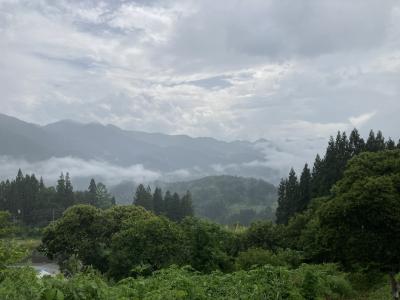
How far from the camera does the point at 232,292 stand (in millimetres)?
11156

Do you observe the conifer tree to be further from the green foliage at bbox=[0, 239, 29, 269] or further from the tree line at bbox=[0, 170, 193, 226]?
the green foliage at bbox=[0, 239, 29, 269]

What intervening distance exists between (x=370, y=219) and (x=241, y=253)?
14.2 meters

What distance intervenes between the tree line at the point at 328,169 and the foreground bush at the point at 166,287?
43947 mm

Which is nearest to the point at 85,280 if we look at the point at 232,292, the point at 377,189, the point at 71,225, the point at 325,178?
the point at 232,292

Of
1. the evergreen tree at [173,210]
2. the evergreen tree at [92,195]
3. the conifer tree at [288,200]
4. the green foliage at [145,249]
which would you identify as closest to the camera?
the green foliage at [145,249]

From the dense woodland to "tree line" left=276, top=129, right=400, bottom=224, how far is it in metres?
17.1

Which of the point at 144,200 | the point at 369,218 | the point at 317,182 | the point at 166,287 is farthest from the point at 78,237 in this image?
the point at 144,200

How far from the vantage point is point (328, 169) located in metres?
58.5

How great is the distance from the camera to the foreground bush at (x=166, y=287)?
27.2ft

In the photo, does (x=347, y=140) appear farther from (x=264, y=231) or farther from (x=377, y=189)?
(x=377, y=189)

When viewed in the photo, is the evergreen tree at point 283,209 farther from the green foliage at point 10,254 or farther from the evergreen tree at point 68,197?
the evergreen tree at point 68,197

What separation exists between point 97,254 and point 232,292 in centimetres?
3325

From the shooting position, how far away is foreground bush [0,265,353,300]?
326 inches

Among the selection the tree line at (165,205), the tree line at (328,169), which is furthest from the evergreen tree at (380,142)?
the tree line at (165,205)
